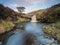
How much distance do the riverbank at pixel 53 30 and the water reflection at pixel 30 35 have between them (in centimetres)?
8

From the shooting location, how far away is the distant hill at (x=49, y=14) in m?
2.90

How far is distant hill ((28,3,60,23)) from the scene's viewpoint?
2.90m

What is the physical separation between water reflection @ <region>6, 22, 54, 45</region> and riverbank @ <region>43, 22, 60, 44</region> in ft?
0.27

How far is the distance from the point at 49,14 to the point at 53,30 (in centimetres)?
35

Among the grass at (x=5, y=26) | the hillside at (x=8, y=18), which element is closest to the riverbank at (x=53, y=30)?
the hillside at (x=8, y=18)

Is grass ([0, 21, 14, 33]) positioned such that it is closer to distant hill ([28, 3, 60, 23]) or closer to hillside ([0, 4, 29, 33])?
hillside ([0, 4, 29, 33])

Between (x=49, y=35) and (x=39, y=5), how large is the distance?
0.67 m

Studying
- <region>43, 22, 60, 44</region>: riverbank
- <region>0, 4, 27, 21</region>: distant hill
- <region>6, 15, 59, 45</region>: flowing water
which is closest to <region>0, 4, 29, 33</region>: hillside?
<region>0, 4, 27, 21</region>: distant hill

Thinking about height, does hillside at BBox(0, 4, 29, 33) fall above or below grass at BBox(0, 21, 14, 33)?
above

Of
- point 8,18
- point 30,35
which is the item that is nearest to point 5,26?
point 8,18

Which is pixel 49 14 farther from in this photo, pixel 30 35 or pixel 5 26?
pixel 5 26

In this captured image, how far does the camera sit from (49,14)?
2.93 m

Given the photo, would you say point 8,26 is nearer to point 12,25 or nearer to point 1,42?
point 12,25

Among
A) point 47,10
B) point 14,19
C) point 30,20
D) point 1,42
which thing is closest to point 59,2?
point 47,10
